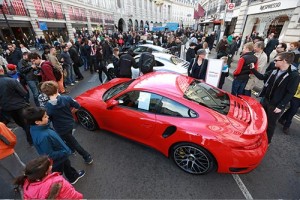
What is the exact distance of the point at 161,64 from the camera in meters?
6.54

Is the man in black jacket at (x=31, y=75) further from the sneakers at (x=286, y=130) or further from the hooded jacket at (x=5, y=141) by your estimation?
the sneakers at (x=286, y=130)

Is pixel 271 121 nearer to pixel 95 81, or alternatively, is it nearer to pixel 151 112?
pixel 151 112

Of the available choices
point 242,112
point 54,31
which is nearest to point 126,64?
point 242,112

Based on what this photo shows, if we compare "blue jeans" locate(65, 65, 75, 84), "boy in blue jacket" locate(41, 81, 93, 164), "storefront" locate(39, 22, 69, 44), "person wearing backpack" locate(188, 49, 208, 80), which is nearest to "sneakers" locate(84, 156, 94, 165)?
"boy in blue jacket" locate(41, 81, 93, 164)

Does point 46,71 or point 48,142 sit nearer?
point 48,142

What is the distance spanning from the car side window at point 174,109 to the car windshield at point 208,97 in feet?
0.73

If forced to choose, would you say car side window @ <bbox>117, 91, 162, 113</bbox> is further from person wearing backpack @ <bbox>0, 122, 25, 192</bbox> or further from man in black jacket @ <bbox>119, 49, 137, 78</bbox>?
man in black jacket @ <bbox>119, 49, 137, 78</bbox>

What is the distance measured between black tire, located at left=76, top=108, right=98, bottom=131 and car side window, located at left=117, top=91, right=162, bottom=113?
0.96 m

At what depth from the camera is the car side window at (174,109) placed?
2.63m

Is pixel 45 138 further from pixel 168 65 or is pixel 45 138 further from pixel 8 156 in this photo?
pixel 168 65

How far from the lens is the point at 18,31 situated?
1639 cm

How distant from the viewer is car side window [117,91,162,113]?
287 cm

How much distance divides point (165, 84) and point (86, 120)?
2102mm

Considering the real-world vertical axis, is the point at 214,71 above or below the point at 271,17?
below
